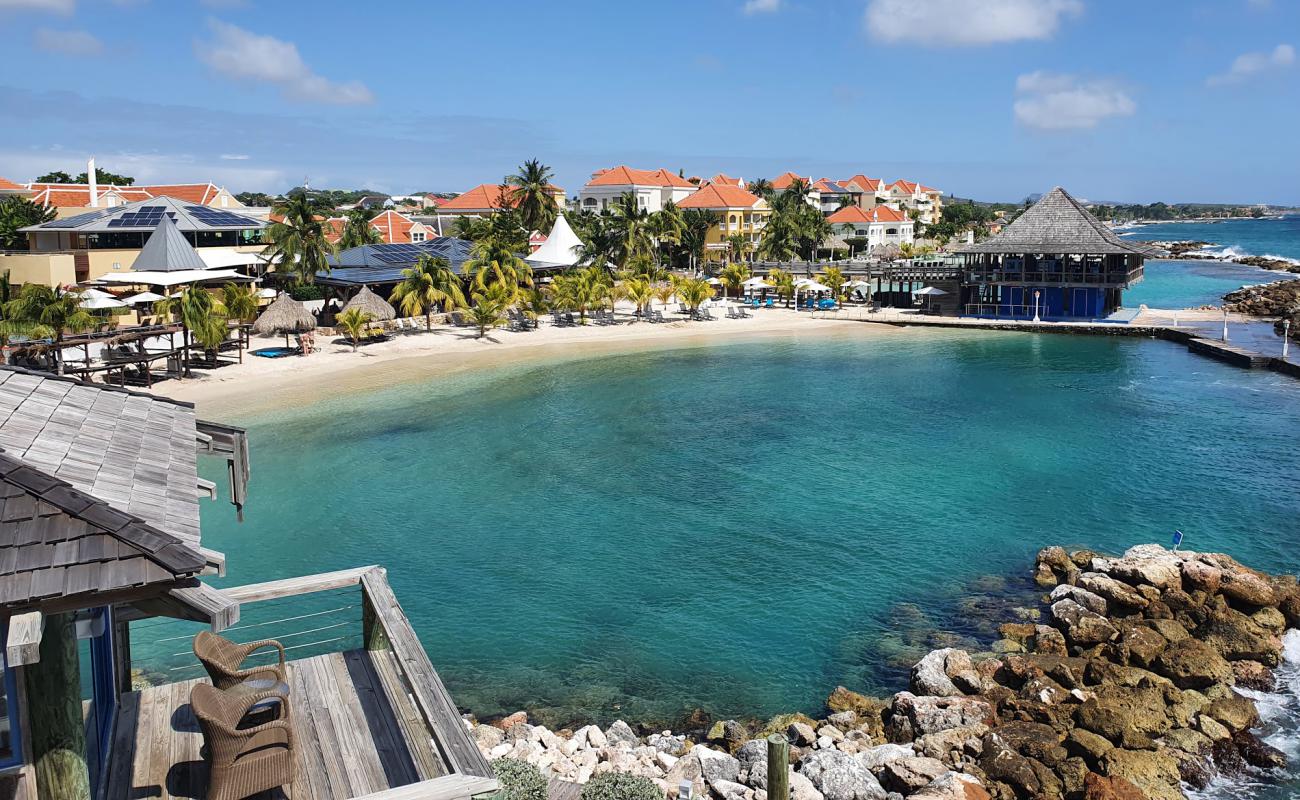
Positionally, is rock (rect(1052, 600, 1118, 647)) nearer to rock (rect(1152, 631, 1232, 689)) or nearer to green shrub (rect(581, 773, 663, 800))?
rock (rect(1152, 631, 1232, 689))

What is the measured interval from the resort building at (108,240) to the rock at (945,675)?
133ft

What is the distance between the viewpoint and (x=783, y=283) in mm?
63656

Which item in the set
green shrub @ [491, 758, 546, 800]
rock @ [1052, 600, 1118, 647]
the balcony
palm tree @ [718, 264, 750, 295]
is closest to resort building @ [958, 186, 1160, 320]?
palm tree @ [718, 264, 750, 295]

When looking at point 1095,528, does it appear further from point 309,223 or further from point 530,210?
point 530,210

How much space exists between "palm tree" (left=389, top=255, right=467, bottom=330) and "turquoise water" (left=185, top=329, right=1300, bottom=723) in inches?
402

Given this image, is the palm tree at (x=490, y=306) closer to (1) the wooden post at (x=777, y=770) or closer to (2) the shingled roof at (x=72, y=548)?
(1) the wooden post at (x=777, y=770)

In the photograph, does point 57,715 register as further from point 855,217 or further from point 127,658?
point 855,217

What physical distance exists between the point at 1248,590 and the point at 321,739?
16.7 metres

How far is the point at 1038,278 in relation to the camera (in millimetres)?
57625

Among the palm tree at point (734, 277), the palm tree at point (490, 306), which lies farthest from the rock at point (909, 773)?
the palm tree at point (734, 277)

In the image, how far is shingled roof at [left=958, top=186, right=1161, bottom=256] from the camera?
5394cm

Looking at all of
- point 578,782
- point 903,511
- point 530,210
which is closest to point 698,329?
point 530,210

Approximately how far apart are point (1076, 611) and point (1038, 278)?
4554 cm

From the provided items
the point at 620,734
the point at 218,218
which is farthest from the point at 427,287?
the point at 620,734
